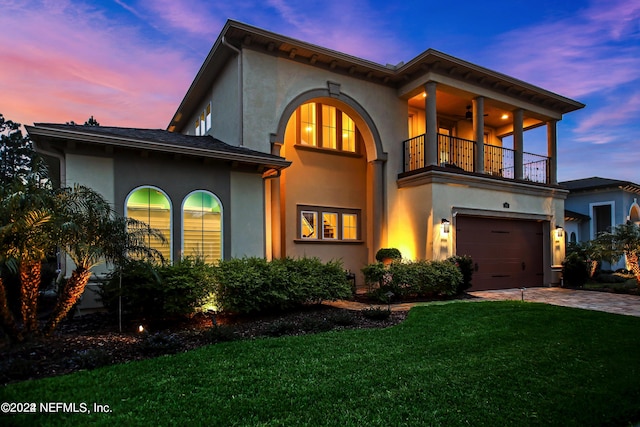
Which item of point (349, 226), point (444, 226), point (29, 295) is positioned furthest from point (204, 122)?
point (29, 295)

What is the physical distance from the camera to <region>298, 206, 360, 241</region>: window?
12.3 meters

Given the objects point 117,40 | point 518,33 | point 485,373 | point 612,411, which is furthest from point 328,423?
point 518,33

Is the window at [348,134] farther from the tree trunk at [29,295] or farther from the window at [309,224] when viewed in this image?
the tree trunk at [29,295]

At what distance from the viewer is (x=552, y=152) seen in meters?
14.7

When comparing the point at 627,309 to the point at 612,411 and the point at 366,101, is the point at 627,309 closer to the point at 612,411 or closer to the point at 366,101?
the point at 612,411

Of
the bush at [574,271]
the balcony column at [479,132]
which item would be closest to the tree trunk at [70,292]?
the balcony column at [479,132]

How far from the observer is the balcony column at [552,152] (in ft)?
47.9

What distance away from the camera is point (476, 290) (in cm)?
1234

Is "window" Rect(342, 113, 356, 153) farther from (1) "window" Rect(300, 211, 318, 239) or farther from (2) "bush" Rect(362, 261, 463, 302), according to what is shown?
(2) "bush" Rect(362, 261, 463, 302)

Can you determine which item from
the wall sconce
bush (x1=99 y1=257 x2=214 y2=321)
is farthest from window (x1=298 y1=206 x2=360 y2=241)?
bush (x1=99 y1=257 x2=214 y2=321)

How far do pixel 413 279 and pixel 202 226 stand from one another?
5.55m

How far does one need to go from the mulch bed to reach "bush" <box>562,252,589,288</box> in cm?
1001

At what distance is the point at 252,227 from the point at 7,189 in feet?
17.4

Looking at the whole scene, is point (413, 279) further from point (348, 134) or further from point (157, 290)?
point (157, 290)
